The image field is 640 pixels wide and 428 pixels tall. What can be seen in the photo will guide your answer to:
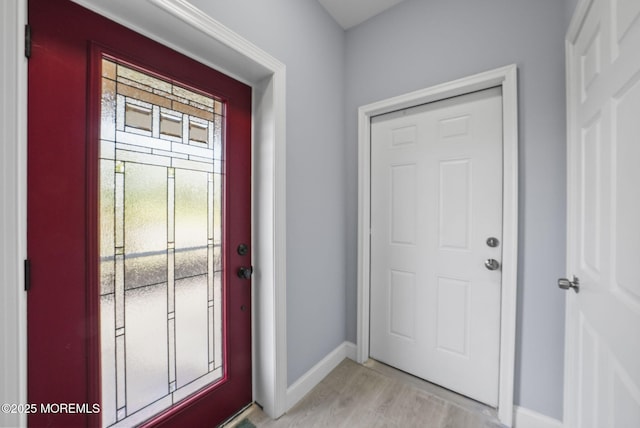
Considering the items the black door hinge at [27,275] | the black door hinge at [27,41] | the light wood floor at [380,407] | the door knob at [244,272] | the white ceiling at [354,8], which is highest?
the white ceiling at [354,8]

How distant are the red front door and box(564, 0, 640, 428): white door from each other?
155 cm

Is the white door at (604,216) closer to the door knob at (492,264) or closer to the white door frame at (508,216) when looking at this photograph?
the white door frame at (508,216)

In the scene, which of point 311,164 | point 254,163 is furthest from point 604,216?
point 254,163

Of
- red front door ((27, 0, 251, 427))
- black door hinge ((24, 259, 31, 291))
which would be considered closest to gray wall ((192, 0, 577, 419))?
red front door ((27, 0, 251, 427))

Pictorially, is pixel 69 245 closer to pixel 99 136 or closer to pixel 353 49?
pixel 99 136

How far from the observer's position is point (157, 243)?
1.15 metres

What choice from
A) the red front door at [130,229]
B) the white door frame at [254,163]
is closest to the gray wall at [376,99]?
the white door frame at [254,163]

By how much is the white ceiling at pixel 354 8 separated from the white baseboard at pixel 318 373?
2.63 meters

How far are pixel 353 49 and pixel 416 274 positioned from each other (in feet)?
6.12

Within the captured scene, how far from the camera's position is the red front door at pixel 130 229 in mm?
863

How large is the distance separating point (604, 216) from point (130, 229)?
5.94ft

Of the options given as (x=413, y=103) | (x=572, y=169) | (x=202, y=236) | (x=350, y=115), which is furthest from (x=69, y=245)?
(x=572, y=169)

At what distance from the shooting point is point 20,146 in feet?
2.46

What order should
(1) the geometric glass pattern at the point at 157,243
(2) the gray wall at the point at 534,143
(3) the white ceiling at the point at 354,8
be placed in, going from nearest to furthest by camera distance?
(1) the geometric glass pattern at the point at 157,243
(2) the gray wall at the point at 534,143
(3) the white ceiling at the point at 354,8
